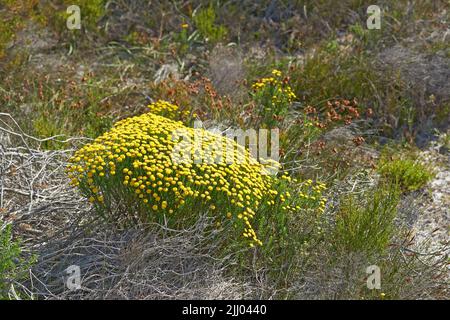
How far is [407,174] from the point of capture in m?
6.04

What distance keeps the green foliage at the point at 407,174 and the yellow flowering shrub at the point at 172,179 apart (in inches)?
62.9

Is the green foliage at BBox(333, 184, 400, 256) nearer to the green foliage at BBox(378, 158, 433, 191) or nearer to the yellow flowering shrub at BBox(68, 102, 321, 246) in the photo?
the yellow flowering shrub at BBox(68, 102, 321, 246)

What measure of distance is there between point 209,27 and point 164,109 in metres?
2.35

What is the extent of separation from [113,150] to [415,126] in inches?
144

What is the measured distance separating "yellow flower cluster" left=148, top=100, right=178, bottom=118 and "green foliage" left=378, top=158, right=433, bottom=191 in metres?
1.96

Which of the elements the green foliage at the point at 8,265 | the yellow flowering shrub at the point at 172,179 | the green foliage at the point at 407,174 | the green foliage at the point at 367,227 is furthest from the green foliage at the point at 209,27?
the green foliage at the point at 8,265

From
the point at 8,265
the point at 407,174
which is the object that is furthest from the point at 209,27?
the point at 8,265

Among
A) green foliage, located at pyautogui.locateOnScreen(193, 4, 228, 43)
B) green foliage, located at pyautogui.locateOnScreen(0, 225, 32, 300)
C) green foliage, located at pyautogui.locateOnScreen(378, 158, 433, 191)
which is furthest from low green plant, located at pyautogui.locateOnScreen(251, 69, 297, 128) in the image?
green foliage, located at pyautogui.locateOnScreen(0, 225, 32, 300)

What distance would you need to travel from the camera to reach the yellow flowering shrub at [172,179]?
439cm

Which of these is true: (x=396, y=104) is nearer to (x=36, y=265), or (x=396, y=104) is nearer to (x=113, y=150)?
(x=113, y=150)

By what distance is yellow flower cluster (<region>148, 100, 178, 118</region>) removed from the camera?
5.67 metres

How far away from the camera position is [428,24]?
7996 millimetres
